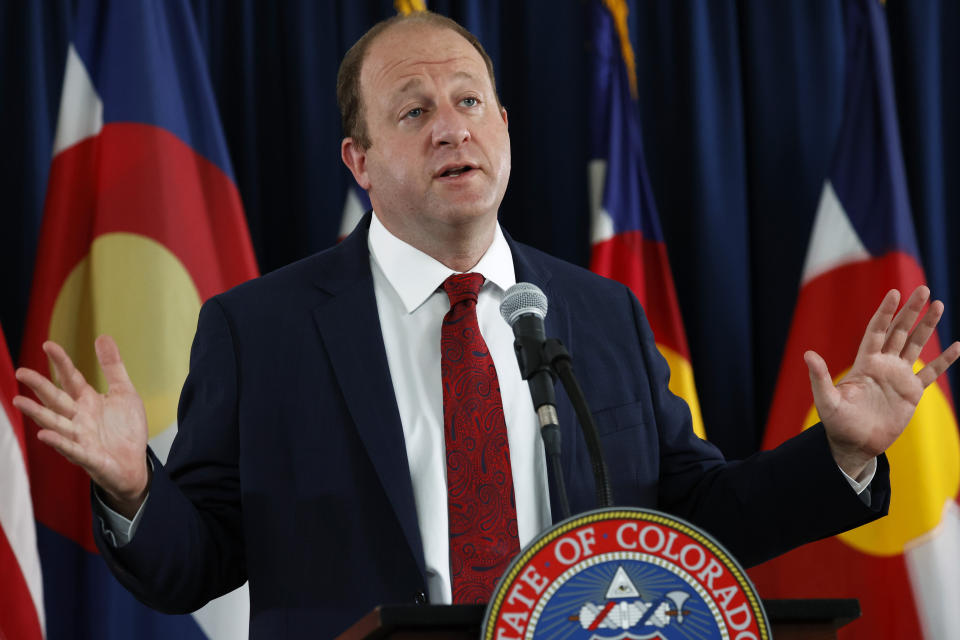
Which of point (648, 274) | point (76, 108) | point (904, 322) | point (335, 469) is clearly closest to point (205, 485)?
point (335, 469)

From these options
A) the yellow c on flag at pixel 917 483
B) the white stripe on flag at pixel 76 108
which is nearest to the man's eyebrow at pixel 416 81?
the white stripe on flag at pixel 76 108

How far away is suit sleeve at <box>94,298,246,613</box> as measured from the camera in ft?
5.18

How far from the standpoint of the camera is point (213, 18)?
3383mm

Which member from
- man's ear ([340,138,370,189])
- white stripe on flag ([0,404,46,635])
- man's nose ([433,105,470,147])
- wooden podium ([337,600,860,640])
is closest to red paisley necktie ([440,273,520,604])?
man's nose ([433,105,470,147])

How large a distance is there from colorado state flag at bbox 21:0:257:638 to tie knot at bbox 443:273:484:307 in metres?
1.23

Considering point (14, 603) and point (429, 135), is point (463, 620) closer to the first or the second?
point (429, 135)

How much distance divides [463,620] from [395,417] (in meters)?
0.68

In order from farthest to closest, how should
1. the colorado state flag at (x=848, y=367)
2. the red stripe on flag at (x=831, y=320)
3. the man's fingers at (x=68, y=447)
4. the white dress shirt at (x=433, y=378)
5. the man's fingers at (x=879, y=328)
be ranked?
the red stripe on flag at (x=831, y=320)
the colorado state flag at (x=848, y=367)
the white dress shirt at (x=433, y=378)
the man's fingers at (x=879, y=328)
the man's fingers at (x=68, y=447)

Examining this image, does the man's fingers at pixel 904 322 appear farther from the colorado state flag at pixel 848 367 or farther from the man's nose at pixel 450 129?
the colorado state flag at pixel 848 367

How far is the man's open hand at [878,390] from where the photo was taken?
4.90 ft

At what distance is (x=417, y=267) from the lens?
1880 millimetres

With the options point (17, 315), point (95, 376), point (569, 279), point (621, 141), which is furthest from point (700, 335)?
point (17, 315)

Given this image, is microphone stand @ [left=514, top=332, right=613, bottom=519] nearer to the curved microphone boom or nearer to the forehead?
the curved microphone boom

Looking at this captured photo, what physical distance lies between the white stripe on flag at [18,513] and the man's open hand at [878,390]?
1928 mm
